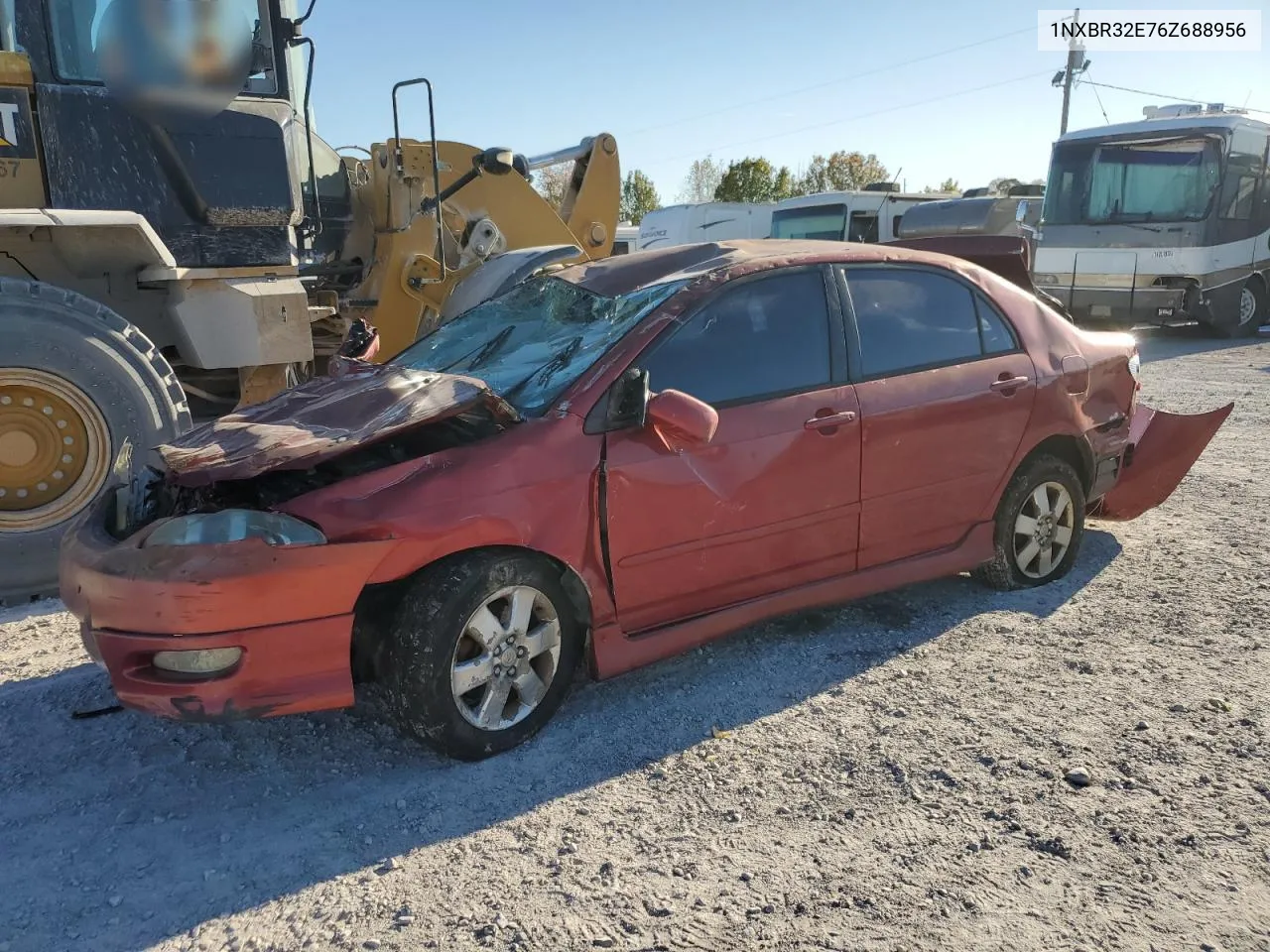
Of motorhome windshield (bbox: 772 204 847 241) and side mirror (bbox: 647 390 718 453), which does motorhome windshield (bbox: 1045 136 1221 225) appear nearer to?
motorhome windshield (bbox: 772 204 847 241)

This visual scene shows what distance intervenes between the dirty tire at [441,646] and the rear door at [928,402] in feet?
5.19

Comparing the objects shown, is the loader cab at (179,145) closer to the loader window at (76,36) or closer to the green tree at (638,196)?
the loader window at (76,36)

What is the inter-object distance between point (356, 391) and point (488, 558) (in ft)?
2.97

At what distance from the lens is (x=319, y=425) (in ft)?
10.3

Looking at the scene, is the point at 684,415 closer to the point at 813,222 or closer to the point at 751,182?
the point at 813,222

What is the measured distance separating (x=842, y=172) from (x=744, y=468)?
191 ft

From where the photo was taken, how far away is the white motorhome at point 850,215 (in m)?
21.4

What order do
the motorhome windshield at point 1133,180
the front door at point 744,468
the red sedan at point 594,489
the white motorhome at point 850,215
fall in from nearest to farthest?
the red sedan at point 594,489 < the front door at point 744,468 < the motorhome windshield at point 1133,180 < the white motorhome at point 850,215

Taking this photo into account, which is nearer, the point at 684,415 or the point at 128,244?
the point at 684,415

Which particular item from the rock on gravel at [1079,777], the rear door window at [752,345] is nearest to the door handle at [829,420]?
the rear door window at [752,345]

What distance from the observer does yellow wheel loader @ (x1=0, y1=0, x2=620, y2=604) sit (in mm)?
4406

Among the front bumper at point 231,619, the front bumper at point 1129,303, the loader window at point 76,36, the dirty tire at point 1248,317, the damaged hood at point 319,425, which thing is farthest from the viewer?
the dirty tire at point 1248,317

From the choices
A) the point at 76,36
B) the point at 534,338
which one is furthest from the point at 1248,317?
the point at 76,36

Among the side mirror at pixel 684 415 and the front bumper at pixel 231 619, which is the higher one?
the side mirror at pixel 684 415
